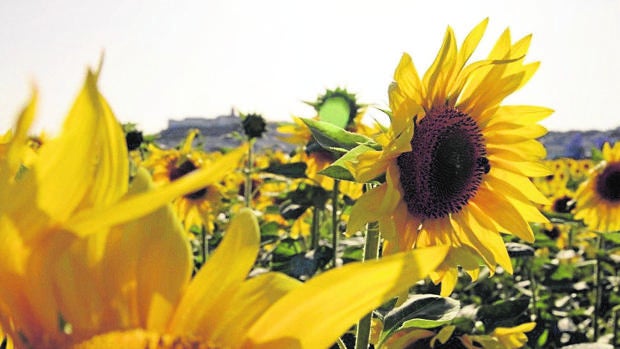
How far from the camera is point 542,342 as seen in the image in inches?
122

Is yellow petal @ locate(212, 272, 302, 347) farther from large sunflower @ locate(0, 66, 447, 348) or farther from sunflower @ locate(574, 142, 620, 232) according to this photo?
sunflower @ locate(574, 142, 620, 232)

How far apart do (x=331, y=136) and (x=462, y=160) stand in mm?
545

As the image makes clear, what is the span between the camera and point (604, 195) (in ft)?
13.3

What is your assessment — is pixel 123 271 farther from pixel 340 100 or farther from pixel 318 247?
pixel 318 247

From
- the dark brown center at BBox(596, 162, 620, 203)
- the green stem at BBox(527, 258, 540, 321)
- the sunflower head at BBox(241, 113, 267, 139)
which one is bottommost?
the green stem at BBox(527, 258, 540, 321)

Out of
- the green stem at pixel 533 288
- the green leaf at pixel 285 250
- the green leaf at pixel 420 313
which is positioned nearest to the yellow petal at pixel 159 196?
the green leaf at pixel 420 313

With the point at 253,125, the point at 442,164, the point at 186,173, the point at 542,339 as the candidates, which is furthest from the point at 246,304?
the point at 186,173

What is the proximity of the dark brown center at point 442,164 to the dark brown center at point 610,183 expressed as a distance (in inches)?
108

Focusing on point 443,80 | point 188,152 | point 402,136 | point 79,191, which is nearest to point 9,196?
point 79,191

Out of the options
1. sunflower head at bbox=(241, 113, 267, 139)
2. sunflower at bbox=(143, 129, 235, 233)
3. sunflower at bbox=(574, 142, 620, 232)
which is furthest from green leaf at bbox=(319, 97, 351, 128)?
sunflower at bbox=(574, 142, 620, 232)

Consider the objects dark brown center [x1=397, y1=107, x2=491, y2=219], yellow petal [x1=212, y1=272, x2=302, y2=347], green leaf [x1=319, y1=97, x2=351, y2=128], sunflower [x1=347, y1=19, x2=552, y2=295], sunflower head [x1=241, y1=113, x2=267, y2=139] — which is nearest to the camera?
yellow petal [x1=212, y1=272, x2=302, y2=347]

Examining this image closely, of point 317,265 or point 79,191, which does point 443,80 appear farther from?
point 317,265

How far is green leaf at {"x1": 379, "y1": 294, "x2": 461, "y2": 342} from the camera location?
4.02 ft

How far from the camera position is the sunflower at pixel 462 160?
1.34 meters
